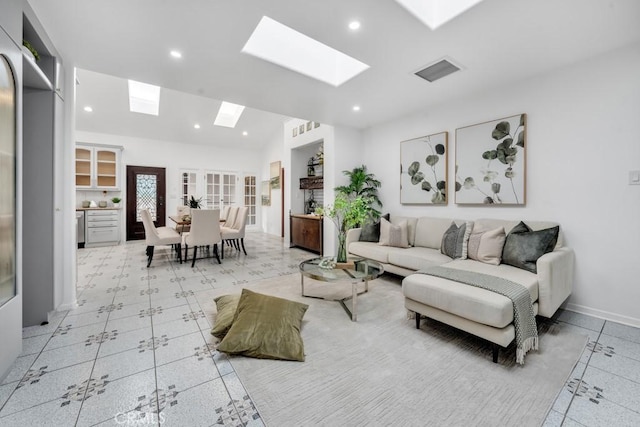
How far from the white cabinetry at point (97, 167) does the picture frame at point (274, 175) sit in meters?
3.80

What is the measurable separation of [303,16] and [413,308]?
253 centimetres

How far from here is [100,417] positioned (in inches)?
51.3

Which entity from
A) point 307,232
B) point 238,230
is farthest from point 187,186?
point 307,232

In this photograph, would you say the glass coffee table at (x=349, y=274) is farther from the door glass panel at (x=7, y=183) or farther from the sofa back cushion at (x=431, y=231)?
the door glass panel at (x=7, y=183)

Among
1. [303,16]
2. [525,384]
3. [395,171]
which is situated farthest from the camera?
[395,171]

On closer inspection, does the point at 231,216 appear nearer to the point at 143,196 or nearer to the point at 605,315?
the point at 143,196

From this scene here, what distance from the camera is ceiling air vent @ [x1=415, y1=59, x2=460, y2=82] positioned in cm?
274

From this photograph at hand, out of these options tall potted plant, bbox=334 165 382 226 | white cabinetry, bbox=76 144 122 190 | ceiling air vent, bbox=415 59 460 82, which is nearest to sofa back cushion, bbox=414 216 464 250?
tall potted plant, bbox=334 165 382 226

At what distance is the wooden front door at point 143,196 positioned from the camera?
681 centimetres

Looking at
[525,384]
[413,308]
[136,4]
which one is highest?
[136,4]

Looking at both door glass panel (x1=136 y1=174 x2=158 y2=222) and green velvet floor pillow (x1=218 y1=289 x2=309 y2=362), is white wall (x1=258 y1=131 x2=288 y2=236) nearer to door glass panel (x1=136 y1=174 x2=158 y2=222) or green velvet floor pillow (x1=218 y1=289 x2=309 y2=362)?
door glass panel (x1=136 y1=174 x2=158 y2=222)

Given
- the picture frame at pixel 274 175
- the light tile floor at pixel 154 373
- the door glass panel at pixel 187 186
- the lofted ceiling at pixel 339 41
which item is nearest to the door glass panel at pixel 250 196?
the picture frame at pixel 274 175

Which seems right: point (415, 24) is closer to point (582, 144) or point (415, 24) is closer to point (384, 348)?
point (582, 144)

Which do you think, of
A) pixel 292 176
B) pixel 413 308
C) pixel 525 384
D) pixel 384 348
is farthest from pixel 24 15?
pixel 292 176
